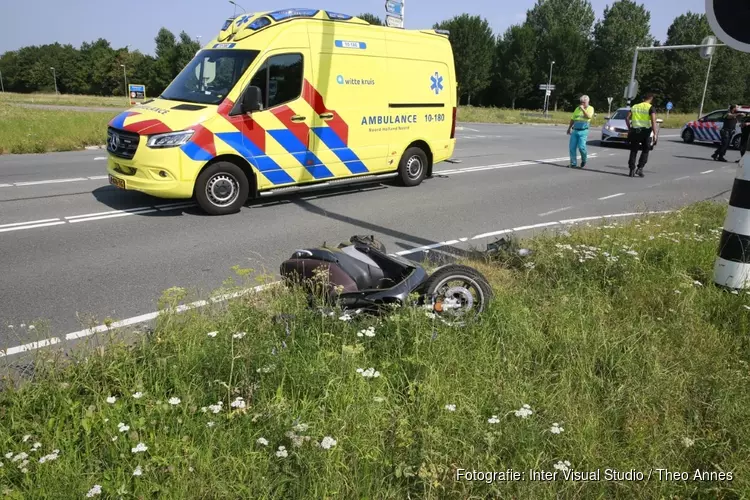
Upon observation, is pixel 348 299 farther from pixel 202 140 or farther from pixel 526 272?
pixel 202 140

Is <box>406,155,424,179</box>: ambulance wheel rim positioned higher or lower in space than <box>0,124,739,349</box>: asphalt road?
higher

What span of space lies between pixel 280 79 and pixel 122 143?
2.38 m

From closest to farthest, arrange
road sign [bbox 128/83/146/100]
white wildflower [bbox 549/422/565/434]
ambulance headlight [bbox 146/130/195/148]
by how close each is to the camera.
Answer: white wildflower [bbox 549/422/565/434], ambulance headlight [bbox 146/130/195/148], road sign [bbox 128/83/146/100]

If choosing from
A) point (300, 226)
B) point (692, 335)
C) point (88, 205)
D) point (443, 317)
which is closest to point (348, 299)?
point (443, 317)

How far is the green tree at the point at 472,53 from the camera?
77.1 meters

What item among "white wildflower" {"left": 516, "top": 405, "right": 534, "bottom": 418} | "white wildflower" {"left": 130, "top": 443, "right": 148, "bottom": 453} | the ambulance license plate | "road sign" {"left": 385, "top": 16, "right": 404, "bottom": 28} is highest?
"road sign" {"left": 385, "top": 16, "right": 404, "bottom": 28}

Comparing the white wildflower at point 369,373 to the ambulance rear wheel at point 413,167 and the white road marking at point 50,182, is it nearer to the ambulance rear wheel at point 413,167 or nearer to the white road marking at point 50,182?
the ambulance rear wheel at point 413,167

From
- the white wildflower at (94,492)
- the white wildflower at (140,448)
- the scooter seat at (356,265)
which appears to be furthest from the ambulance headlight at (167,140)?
the white wildflower at (94,492)

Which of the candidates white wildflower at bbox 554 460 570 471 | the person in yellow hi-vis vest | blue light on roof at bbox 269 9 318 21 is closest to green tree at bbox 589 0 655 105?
the person in yellow hi-vis vest

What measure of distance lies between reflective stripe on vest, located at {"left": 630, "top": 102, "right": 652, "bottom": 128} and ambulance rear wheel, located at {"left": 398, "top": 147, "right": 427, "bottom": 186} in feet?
17.1

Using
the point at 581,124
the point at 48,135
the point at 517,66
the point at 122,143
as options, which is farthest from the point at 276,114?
the point at 517,66

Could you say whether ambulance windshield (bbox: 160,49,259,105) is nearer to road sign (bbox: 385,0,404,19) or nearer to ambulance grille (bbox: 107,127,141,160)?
ambulance grille (bbox: 107,127,141,160)

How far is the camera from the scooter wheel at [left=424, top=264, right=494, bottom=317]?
3709 millimetres

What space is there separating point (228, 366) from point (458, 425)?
1.30 m
